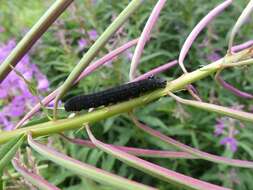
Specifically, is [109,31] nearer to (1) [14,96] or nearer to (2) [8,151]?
(2) [8,151]

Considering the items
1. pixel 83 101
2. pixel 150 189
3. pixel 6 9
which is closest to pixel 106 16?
pixel 6 9

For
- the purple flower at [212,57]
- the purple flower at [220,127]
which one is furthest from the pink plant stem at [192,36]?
the purple flower at [212,57]

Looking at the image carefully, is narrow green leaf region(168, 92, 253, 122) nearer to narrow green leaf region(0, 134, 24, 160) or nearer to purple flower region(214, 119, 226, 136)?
narrow green leaf region(0, 134, 24, 160)

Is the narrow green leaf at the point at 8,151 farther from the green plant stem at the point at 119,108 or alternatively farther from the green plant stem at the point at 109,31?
the green plant stem at the point at 109,31

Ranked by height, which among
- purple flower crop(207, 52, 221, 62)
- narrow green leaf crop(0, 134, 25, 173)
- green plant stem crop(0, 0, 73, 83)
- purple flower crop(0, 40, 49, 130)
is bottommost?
purple flower crop(207, 52, 221, 62)

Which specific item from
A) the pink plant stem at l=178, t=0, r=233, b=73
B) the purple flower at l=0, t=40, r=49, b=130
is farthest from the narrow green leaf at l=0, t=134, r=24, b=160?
the purple flower at l=0, t=40, r=49, b=130

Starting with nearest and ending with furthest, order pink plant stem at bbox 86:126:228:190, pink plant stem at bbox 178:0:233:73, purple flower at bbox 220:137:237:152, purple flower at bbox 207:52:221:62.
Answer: pink plant stem at bbox 86:126:228:190 < pink plant stem at bbox 178:0:233:73 < purple flower at bbox 220:137:237:152 < purple flower at bbox 207:52:221:62

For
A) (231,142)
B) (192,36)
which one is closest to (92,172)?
(192,36)
